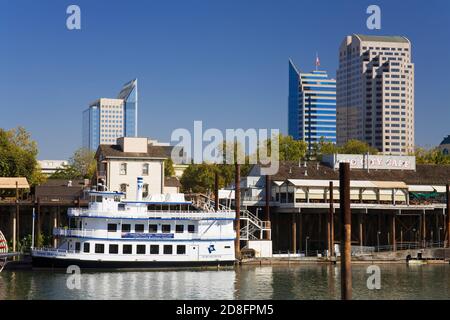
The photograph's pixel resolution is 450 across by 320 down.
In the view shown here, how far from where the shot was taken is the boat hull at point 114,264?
200 feet

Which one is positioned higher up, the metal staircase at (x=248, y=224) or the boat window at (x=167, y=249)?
the metal staircase at (x=248, y=224)

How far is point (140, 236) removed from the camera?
2473 inches

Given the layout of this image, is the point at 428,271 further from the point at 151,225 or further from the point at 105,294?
the point at 105,294

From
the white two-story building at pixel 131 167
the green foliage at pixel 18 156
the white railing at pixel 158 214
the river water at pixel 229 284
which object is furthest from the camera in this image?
the green foliage at pixel 18 156

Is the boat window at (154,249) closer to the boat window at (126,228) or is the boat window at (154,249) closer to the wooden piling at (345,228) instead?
the boat window at (126,228)

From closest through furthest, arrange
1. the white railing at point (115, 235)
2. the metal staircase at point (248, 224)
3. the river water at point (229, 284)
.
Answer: the river water at point (229, 284) < the white railing at point (115, 235) < the metal staircase at point (248, 224)

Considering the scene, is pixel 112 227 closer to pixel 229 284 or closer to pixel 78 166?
pixel 229 284

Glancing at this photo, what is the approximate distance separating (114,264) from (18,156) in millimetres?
34983

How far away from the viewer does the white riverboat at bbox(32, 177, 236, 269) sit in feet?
202

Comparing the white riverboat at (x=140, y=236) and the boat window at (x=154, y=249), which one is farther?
the boat window at (x=154, y=249)

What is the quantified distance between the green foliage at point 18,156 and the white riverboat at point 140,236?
30.5 m

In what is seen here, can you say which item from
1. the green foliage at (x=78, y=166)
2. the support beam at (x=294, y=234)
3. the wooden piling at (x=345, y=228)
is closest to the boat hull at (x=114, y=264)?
the support beam at (x=294, y=234)
